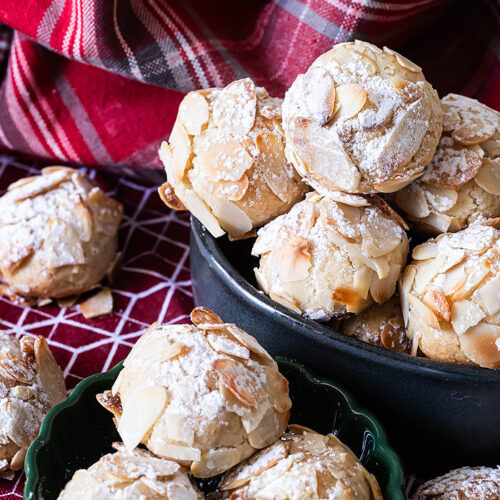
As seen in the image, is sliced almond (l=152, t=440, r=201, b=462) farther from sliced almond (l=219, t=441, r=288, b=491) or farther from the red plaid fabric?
the red plaid fabric

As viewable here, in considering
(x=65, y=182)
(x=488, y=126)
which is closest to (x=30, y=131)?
(x=65, y=182)

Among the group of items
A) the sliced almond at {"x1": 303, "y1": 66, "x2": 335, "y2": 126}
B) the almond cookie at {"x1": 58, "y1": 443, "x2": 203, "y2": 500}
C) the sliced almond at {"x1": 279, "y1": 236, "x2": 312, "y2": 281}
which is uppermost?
the sliced almond at {"x1": 303, "y1": 66, "x2": 335, "y2": 126}

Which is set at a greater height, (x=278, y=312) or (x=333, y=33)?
(x=333, y=33)

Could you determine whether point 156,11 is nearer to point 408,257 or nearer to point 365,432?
point 408,257

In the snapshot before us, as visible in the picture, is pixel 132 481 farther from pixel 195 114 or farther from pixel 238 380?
pixel 195 114

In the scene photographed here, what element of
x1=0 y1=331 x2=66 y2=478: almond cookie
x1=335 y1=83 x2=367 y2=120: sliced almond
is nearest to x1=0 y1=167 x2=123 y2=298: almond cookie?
x1=0 y1=331 x2=66 y2=478: almond cookie

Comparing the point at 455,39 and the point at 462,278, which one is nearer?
the point at 462,278

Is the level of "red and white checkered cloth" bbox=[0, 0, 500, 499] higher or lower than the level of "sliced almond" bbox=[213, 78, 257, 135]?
lower

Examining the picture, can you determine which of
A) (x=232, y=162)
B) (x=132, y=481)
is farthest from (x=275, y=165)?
(x=132, y=481)
